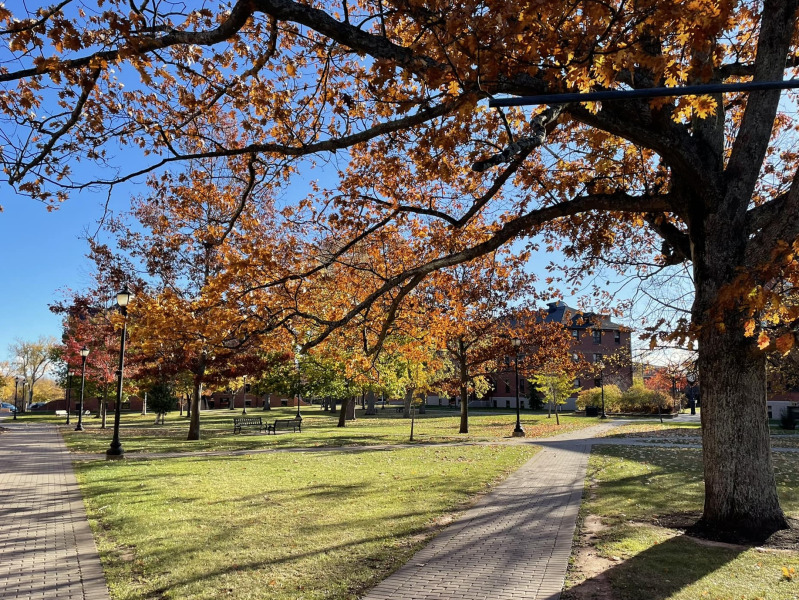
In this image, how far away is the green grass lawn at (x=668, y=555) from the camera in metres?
4.75

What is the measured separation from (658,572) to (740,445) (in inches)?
90.6

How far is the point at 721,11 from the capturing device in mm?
4629

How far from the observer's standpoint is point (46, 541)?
21.2ft

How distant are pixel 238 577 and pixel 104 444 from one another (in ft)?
55.4

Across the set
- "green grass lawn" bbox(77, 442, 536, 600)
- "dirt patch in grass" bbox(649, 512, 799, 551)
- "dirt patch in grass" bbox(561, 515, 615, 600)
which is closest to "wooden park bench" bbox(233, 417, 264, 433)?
"green grass lawn" bbox(77, 442, 536, 600)

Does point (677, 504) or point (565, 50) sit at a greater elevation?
point (565, 50)

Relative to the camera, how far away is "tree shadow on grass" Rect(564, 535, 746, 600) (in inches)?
186

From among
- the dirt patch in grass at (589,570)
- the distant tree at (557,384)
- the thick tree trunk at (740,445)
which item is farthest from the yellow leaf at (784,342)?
the distant tree at (557,384)

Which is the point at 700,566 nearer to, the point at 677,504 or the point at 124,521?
the point at 677,504

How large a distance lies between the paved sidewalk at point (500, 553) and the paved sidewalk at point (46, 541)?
9.95ft

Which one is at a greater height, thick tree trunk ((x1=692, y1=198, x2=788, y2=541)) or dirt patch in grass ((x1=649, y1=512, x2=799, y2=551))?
thick tree trunk ((x1=692, y1=198, x2=788, y2=541))

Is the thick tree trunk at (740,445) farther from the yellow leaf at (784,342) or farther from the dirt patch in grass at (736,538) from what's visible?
the yellow leaf at (784,342)

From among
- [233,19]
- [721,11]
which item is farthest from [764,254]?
[233,19]

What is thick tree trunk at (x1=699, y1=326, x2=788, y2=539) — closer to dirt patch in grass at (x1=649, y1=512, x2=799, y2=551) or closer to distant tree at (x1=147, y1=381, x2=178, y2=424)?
dirt patch in grass at (x1=649, y1=512, x2=799, y2=551)
